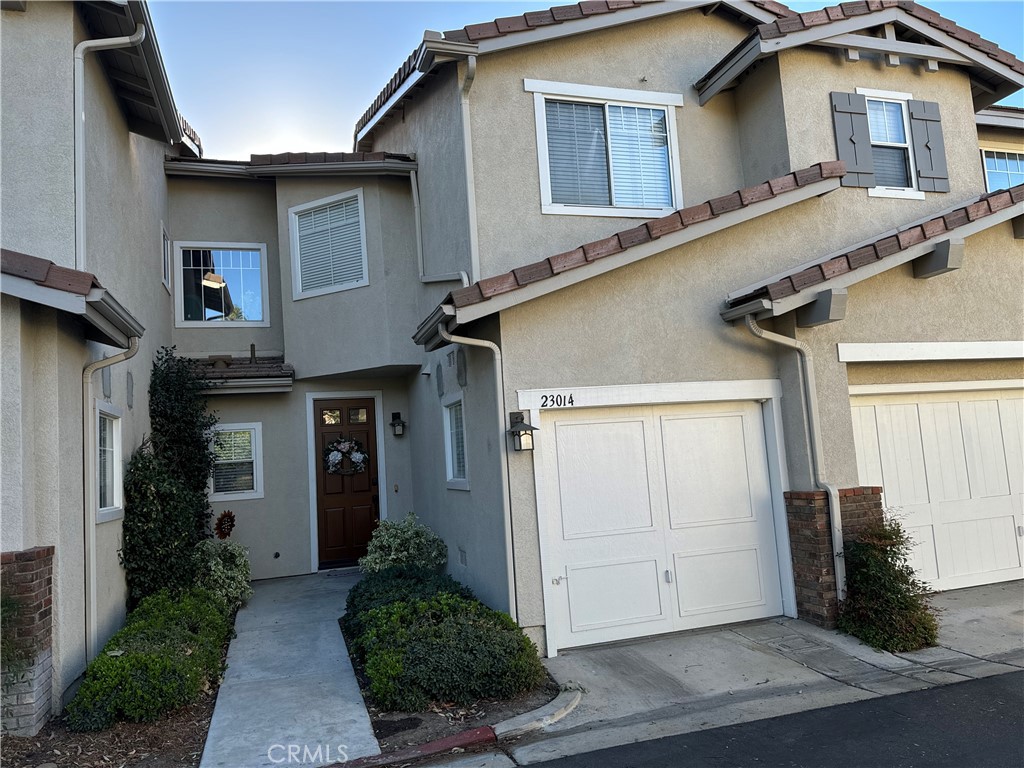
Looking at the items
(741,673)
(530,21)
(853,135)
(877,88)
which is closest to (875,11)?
(877,88)

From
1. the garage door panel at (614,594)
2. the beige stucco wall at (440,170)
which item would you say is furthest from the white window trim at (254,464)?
the garage door panel at (614,594)

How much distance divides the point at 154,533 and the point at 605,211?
6274 mm

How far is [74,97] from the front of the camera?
6.79 m

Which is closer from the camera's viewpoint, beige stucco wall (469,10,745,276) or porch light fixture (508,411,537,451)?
porch light fixture (508,411,537,451)

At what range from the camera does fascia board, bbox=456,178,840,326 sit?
688 centimetres

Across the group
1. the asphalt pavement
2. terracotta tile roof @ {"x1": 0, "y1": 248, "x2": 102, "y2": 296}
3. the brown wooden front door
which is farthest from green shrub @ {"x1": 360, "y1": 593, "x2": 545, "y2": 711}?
the brown wooden front door

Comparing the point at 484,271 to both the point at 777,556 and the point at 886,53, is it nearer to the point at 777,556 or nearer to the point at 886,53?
the point at 777,556

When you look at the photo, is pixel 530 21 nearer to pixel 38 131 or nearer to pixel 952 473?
pixel 38 131

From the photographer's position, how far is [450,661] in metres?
6.03

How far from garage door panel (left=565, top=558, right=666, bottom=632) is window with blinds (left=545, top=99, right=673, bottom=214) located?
4.31 m

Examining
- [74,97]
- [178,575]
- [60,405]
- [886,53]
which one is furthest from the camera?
[886,53]

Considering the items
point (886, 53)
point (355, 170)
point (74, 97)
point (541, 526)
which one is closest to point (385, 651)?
point (541, 526)

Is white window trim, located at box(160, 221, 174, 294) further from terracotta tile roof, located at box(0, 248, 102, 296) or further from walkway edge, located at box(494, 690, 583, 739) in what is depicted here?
walkway edge, located at box(494, 690, 583, 739)

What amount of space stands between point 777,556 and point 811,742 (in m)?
2.96
